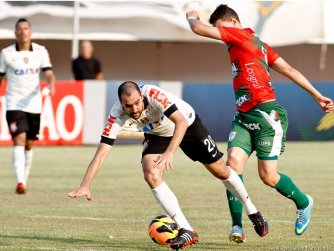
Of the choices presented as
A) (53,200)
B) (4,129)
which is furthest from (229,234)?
(4,129)

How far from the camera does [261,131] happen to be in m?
10.5

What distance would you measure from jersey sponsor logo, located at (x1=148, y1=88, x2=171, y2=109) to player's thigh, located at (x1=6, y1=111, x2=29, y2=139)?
6.25 m

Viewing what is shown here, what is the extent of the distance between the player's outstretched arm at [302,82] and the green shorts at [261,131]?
1.08 feet

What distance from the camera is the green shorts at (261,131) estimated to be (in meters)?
10.5

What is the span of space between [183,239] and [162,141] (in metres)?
1.03

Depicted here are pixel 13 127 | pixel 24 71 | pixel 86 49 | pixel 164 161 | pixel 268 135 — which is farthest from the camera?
pixel 86 49

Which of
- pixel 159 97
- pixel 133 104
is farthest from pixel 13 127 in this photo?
pixel 133 104

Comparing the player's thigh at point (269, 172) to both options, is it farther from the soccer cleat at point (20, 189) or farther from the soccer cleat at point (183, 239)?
the soccer cleat at point (20, 189)

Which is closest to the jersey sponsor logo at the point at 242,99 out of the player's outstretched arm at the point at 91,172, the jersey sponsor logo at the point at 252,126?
the jersey sponsor logo at the point at 252,126

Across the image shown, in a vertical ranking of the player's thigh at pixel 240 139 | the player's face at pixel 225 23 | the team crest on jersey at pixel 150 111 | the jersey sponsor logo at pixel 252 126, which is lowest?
the player's thigh at pixel 240 139

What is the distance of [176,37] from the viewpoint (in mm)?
31594

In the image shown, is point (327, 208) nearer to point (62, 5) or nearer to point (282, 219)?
point (282, 219)

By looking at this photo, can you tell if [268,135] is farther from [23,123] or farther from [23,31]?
[23,123]

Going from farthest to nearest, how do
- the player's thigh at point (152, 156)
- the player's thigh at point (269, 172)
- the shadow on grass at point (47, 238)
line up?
1. the player's thigh at point (269, 172)
2. the shadow on grass at point (47, 238)
3. the player's thigh at point (152, 156)
